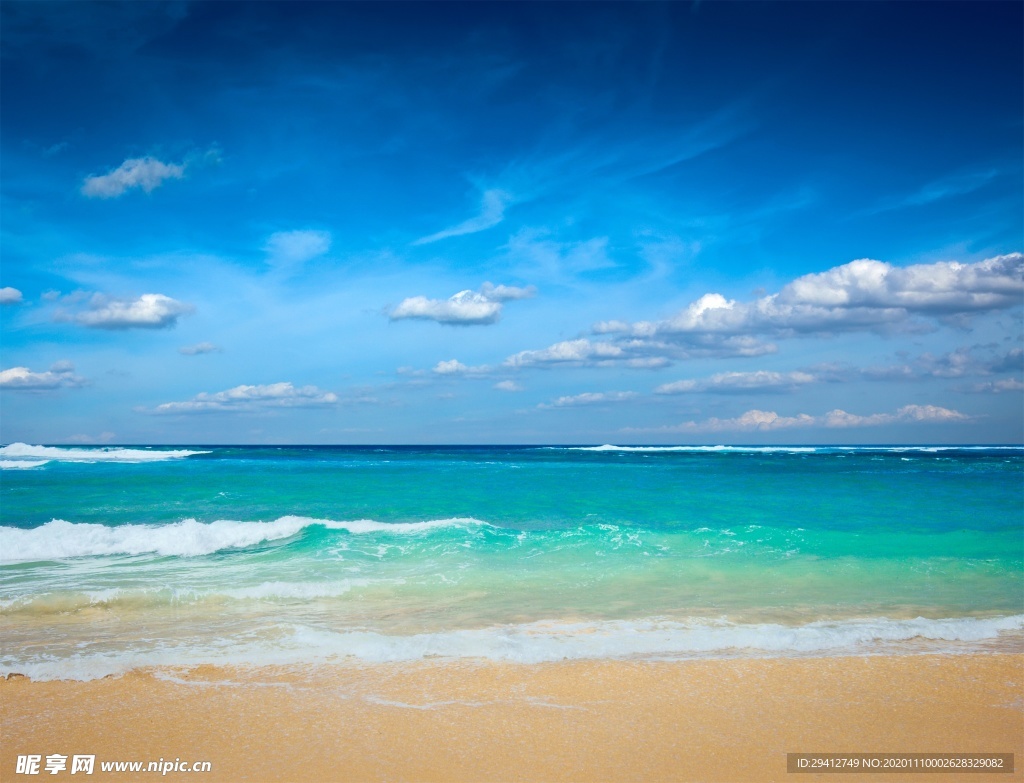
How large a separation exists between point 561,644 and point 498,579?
4.08m

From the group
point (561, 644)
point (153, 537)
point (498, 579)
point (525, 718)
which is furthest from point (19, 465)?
point (525, 718)

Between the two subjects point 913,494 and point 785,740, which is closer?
point 785,740

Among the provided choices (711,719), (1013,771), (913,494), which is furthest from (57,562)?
(913,494)

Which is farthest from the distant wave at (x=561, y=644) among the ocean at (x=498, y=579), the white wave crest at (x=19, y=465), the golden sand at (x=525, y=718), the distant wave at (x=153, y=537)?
the white wave crest at (x=19, y=465)

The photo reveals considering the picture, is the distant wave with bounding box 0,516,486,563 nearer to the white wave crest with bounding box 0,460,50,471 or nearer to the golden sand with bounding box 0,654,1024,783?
the golden sand with bounding box 0,654,1024,783

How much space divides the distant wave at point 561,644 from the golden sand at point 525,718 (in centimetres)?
32

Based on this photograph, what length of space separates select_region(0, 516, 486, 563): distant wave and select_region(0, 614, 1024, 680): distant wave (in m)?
7.38

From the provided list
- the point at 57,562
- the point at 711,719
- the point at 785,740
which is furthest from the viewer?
the point at 57,562

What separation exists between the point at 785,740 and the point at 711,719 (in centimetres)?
57

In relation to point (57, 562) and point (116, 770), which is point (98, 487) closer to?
point (57, 562)

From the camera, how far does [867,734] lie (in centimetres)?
505

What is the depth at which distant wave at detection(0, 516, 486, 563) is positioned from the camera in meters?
13.4

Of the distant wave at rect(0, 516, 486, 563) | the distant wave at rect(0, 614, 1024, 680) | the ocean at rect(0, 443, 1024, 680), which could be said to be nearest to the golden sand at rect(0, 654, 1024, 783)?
the distant wave at rect(0, 614, 1024, 680)

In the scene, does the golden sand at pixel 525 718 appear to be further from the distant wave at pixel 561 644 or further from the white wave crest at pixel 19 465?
the white wave crest at pixel 19 465
